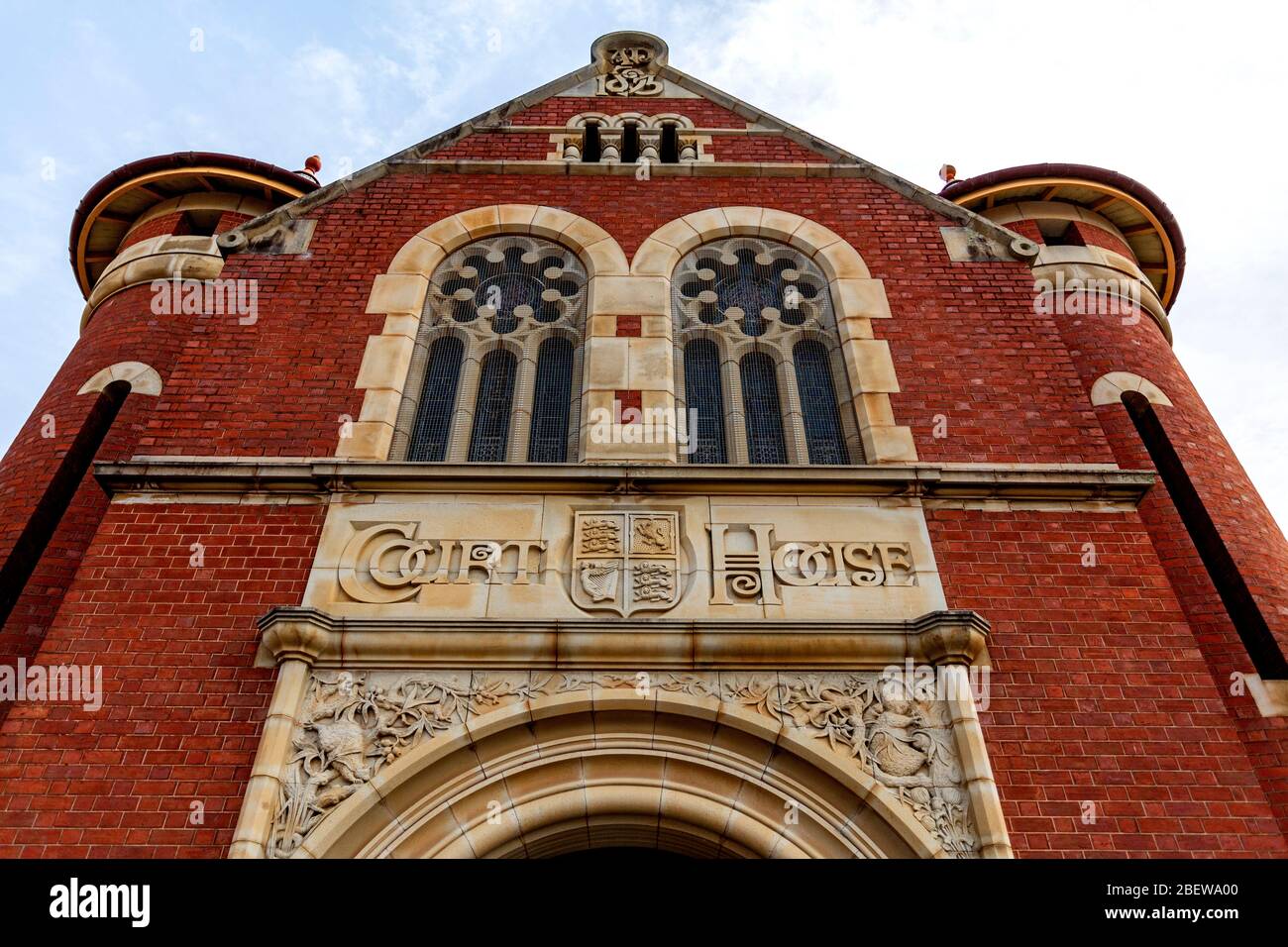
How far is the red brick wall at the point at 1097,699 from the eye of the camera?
18.4 ft

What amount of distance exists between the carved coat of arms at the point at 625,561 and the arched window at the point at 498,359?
1.17 metres

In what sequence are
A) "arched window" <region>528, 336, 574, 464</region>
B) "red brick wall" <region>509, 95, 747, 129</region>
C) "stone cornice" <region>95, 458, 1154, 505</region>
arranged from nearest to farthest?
"stone cornice" <region>95, 458, 1154, 505</region>
"arched window" <region>528, 336, 574, 464</region>
"red brick wall" <region>509, 95, 747, 129</region>

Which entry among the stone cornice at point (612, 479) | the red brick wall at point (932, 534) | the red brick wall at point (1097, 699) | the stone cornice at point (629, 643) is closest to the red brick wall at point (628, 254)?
the red brick wall at point (932, 534)

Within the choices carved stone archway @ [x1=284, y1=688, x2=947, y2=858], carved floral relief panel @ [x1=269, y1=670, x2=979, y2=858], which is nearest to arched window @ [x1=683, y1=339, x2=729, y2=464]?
carved floral relief panel @ [x1=269, y1=670, x2=979, y2=858]

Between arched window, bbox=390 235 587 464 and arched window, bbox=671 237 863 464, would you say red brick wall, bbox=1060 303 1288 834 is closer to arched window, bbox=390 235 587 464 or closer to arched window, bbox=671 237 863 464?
arched window, bbox=671 237 863 464

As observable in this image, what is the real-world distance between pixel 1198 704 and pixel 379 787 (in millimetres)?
4920

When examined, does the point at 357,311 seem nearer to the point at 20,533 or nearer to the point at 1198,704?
the point at 20,533

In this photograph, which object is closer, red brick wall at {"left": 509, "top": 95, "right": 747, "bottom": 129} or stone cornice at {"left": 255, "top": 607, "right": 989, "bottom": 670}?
stone cornice at {"left": 255, "top": 607, "right": 989, "bottom": 670}

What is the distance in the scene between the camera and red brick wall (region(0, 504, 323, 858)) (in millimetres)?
5516

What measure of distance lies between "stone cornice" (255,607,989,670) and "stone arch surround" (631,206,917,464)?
181 cm

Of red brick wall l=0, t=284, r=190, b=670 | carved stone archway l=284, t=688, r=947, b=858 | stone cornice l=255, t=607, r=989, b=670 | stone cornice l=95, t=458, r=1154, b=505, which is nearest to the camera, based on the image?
carved stone archway l=284, t=688, r=947, b=858

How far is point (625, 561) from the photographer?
671cm

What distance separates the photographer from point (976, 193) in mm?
11141
